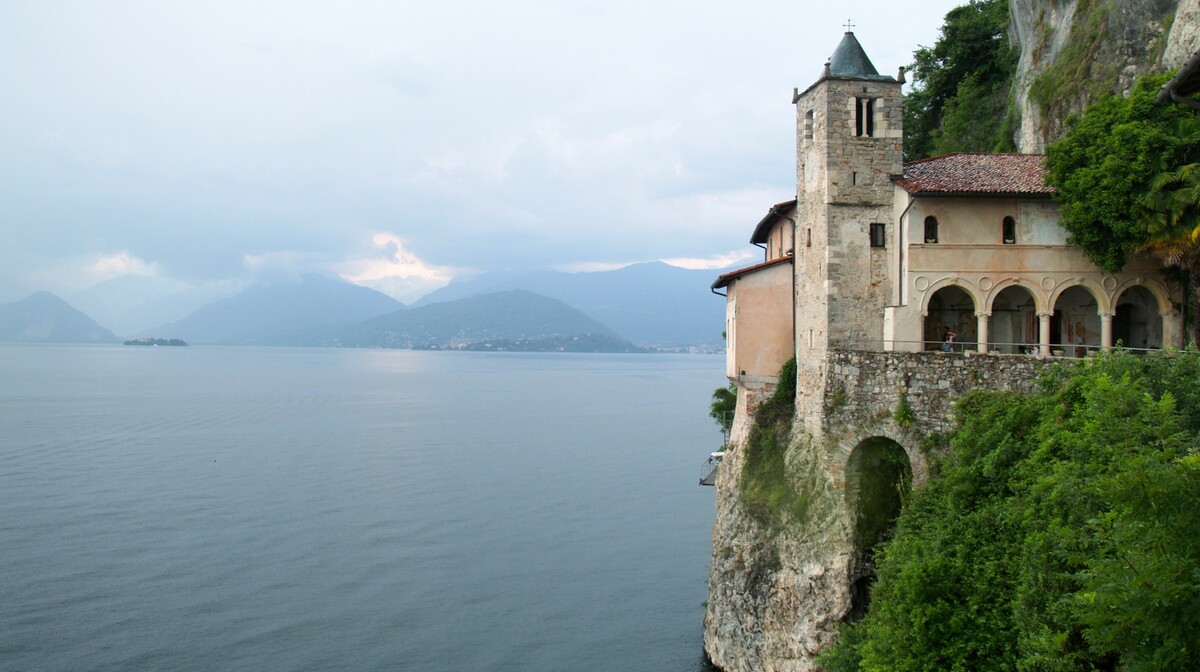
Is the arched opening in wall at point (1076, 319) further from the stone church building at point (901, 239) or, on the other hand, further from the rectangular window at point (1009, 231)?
the rectangular window at point (1009, 231)

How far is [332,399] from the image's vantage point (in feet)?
412

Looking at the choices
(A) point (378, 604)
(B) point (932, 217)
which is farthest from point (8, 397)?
(B) point (932, 217)

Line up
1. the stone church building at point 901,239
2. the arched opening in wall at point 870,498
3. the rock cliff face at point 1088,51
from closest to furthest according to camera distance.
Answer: the arched opening in wall at point 870,498 → the stone church building at point 901,239 → the rock cliff face at point 1088,51

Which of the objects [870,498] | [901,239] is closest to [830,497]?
[870,498]

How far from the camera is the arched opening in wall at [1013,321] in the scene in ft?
90.7

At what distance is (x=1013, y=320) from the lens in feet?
91.3

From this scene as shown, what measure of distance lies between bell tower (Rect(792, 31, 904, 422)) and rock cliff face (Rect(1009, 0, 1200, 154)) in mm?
9732

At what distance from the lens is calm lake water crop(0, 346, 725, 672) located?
33.5m

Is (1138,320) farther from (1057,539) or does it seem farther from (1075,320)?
(1057,539)

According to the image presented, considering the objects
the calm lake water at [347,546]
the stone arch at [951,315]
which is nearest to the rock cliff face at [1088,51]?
the stone arch at [951,315]

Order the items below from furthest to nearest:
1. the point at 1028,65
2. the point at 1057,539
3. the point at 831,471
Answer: the point at 1028,65
the point at 831,471
the point at 1057,539

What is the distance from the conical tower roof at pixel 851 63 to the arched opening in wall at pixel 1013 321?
24.5 feet

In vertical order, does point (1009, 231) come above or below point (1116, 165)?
below

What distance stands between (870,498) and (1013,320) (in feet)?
25.1
